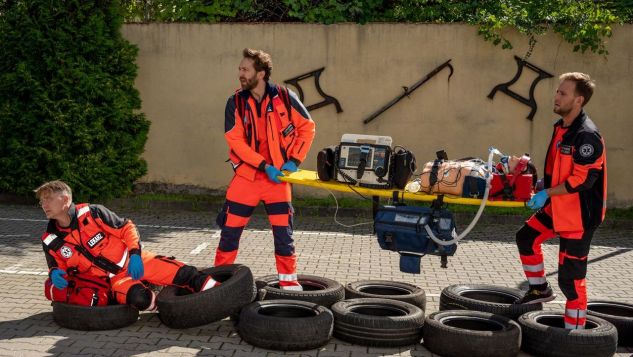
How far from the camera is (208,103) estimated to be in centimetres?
1365

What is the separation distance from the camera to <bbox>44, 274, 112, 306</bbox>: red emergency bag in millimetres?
6223

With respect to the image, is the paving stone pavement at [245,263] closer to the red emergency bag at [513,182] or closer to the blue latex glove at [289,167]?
the red emergency bag at [513,182]

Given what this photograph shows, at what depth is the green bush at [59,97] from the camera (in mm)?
12578

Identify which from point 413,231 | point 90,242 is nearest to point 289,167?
point 413,231

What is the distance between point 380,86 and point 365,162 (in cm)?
694

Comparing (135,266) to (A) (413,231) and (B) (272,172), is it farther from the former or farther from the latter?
(A) (413,231)

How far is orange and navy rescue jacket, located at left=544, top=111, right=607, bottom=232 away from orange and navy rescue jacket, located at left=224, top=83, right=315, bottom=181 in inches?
92.0

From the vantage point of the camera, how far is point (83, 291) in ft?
20.5

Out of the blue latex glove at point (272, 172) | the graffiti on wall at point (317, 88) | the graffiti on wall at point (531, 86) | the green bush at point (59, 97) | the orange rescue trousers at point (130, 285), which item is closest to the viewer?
the orange rescue trousers at point (130, 285)

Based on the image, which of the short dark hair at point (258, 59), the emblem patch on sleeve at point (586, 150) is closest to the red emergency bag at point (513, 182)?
the emblem patch on sleeve at point (586, 150)

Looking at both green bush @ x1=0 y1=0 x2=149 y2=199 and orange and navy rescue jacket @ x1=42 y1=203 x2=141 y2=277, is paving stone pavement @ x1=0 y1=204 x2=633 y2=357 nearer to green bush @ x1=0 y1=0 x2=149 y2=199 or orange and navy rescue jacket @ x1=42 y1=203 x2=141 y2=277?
orange and navy rescue jacket @ x1=42 y1=203 x2=141 y2=277

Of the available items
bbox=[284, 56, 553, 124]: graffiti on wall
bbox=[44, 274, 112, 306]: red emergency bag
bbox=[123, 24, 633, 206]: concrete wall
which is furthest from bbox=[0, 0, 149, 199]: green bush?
bbox=[44, 274, 112, 306]: red emergency bag

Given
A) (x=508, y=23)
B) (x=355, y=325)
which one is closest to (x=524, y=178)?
(x=355, y=325)

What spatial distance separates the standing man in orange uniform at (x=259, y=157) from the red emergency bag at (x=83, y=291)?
105cm
